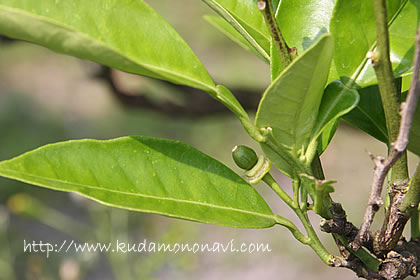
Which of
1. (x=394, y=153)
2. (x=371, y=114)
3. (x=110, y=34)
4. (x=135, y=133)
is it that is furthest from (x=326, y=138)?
(x=135, y=133)

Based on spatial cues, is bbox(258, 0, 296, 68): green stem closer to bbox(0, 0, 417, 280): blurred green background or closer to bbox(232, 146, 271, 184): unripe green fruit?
bbox(232, 146, 271, 184): unripe green fruit

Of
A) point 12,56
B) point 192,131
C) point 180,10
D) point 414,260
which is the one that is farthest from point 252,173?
point 12,56

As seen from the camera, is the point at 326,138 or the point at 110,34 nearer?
the point at 110,34

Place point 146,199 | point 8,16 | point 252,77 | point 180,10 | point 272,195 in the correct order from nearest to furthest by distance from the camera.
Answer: point 8,16 < point 146,199 < point 272,195 < point 252,77 < point 180,10

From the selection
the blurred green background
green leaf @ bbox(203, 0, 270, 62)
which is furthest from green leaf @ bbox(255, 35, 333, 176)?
the blurred green background

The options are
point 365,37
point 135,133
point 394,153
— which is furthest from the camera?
point 135,133

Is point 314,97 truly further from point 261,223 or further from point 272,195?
point 272,195

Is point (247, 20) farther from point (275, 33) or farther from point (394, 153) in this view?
point (394, 153)
